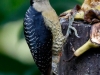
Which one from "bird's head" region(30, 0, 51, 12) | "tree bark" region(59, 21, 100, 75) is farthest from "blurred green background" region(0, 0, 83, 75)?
"tree bark" region(59, 21, 100, 75)

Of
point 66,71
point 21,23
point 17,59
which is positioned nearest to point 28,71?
point 17,59

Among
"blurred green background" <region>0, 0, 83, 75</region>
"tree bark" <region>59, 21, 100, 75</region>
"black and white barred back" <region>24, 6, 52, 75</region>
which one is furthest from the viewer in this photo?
"blurred green background" <region>0, 0, 83, 75</region>

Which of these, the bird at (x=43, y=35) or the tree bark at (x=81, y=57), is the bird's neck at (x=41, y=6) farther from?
the tree bark at (x=81, y=57)

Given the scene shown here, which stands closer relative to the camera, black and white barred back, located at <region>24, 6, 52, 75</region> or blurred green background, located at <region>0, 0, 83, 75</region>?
black and white barred back, located at <region>24, 6, 52, 75</region>

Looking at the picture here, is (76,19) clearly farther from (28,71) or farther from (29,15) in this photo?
(28,71)

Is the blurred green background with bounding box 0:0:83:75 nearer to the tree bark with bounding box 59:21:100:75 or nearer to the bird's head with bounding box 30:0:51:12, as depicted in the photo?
the bird's head with bounding box 30:0:51:12

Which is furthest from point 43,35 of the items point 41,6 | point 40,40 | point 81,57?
point 81,57

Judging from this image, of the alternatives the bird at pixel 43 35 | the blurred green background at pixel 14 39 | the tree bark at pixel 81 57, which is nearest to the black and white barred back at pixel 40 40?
the bird at pixel 43 35
